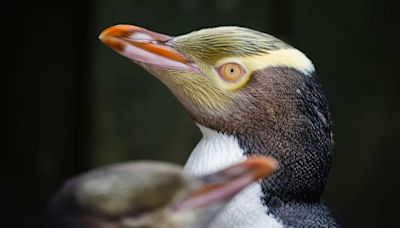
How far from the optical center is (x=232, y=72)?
5.60 ft

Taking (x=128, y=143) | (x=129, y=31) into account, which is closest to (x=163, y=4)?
(x=128, y=143)

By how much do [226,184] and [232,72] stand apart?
0.35 meters

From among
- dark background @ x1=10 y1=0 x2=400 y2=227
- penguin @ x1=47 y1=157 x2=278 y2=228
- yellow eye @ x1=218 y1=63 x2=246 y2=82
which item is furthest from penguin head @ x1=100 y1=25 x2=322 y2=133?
dark background @ x1=10 y1=0 x2=400 y2=227

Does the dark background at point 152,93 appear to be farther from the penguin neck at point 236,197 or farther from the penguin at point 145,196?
the penguin at point 145,196

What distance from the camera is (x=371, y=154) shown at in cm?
331

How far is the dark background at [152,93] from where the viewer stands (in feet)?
10.6

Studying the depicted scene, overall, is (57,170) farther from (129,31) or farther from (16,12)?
(129,31)

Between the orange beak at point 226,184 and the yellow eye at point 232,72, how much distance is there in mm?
331

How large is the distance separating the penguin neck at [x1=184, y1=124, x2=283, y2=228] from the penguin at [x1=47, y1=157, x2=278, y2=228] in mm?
276

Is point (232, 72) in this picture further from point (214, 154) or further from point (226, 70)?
point (214, 154)

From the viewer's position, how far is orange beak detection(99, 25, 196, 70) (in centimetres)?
172

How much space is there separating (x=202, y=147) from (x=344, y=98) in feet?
5.21

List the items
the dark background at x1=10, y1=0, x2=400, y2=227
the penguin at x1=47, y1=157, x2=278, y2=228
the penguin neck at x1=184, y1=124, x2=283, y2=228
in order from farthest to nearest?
the dark background at x1=10, y1=0, x2=400, y2=227, the penguin neck at x1=184, y1=124, x2=283, y2=228, the penguin at x1=47, y1=157, x2=278, y2=228

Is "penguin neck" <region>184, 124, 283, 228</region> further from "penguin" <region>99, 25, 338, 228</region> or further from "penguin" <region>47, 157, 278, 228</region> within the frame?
"penguin" <region>47, 157, 278, 228</region>
